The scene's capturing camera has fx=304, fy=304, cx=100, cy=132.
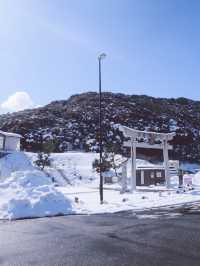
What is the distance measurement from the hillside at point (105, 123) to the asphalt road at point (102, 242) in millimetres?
62440

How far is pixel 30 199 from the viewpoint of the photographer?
12.6 m

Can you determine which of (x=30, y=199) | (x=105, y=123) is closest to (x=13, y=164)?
(x=30, y=199)

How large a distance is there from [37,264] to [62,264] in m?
0.44

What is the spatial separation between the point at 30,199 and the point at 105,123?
262ft

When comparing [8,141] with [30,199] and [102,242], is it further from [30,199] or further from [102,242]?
[102,242]

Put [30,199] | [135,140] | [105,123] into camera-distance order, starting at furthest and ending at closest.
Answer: [105,123], [135,140], [30,199]

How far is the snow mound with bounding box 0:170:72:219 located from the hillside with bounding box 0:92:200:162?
56.7 m

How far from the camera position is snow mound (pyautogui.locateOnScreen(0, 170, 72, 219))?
11766 millimetres

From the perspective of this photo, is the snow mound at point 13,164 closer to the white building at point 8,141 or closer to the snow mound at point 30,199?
the white building at point 8,141

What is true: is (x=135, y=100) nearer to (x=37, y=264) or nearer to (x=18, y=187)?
(x=18, y=187)

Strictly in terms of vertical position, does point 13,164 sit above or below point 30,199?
above

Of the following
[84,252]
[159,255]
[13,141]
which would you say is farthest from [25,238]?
[13,141]

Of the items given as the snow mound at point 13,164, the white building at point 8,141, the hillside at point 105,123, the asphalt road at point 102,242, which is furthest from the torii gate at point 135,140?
the hillside at point 105,123

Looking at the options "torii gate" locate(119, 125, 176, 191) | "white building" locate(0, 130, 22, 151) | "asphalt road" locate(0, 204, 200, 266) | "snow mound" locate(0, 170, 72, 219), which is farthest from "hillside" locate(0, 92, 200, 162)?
"asphalt road" locate(0, 204, 200, 266)
